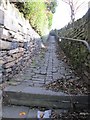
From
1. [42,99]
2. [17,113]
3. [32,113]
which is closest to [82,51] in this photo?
[42,99]

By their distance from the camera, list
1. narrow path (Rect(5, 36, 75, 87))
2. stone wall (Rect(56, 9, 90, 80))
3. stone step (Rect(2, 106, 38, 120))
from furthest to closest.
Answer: narrow path (Rect(5, 36, 75, 87)) → stone wall (Rect(56, 9, 90, 80)) → stone step (Rect(2, 106, 38, 120))

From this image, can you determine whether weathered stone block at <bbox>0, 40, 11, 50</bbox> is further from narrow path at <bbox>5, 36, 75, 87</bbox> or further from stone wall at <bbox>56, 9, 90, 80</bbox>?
stone wall at <bbox>56, 9, 90, 80</bbox>

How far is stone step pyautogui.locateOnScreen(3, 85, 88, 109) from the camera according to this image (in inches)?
135

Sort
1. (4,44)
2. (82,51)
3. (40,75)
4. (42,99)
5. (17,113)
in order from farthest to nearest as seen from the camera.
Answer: (40,75), (82,51), (4,44), (42,99), (17,113)

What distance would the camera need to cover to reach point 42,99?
11.4 feet

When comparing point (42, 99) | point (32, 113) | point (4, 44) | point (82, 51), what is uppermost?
point (4, 44)

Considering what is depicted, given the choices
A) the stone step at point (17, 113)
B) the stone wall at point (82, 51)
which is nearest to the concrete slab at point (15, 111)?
the stone step at point (17, 113)

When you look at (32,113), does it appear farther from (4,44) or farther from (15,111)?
(4,44)

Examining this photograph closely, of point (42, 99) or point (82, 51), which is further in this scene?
point (82, 51)

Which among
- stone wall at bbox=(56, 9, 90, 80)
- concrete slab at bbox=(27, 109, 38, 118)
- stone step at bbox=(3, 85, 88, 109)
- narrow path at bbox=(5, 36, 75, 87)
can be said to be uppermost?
stone wall at bbox=(56, 9, 90, 80)

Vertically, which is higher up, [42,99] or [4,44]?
[4,44]

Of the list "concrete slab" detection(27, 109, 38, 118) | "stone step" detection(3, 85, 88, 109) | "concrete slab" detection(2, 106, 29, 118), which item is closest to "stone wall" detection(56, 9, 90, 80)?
"stone step" detection(3, 85, 88, 109)

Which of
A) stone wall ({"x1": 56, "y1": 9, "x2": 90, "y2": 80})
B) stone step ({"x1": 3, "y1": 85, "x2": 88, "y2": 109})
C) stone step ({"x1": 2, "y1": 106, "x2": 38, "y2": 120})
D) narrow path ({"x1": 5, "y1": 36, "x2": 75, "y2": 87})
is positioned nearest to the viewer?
stone step ({"x1": 2, "y1": 106, "x2": 38, "y2": 120})

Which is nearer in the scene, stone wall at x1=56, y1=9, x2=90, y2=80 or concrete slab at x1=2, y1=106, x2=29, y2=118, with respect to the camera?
concrete slab at x1=2, y1=106, x2=29, y2=118
